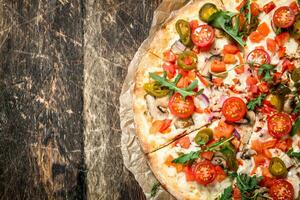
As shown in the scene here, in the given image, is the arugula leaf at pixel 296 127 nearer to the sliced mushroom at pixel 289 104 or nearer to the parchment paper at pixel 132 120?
the sliced mushroom at pixel 289 104

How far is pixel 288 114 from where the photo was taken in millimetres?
4812

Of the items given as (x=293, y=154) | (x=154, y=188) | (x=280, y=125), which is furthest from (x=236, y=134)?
(x=154, y=188)

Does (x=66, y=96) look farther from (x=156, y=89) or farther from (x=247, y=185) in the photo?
(x=247, y=185)

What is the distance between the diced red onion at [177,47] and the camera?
199 inches

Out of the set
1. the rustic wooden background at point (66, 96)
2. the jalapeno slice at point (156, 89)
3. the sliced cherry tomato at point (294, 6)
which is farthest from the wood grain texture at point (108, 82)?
the sliced cherry tomato at point (294, 6)

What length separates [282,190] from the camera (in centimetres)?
461

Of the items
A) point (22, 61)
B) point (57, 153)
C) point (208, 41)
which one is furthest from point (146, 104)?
point (22, 61)

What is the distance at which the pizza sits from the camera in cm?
476

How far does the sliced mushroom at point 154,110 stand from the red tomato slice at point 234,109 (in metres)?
0.60

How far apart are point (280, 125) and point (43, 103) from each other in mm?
2548

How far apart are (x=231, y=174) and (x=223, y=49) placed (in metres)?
1.20

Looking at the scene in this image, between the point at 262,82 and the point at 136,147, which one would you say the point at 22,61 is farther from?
the point at 262,82

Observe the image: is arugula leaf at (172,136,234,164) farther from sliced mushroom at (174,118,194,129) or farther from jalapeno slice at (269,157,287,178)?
jalapeno slice at (269,157,287,178)

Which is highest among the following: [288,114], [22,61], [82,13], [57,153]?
[82,13]
